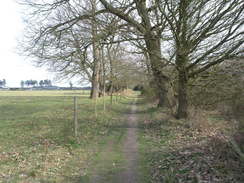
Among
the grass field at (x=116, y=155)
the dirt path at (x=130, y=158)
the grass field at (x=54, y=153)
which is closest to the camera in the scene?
the grass field at (x=116, y=155)

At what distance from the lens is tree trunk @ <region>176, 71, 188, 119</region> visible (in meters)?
11.7

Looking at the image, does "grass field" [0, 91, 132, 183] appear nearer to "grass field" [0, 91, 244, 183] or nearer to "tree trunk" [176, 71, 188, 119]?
"grass field" [0, 91, 244, 183]

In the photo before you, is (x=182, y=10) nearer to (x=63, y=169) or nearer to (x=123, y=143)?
(x=123, y=143)

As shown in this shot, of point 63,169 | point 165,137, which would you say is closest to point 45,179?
point 63,169

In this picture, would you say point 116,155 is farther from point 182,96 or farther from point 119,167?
point 182,96

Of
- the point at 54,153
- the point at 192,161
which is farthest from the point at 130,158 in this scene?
the point at 54,153

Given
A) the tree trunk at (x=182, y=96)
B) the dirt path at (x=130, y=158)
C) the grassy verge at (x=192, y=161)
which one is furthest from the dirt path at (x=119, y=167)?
the tree trunk at (x=182, y=96)

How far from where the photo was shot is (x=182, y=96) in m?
12.1

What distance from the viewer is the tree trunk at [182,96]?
1170 cm

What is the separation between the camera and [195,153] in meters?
6.18

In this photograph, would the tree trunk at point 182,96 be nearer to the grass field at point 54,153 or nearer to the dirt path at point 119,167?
the grass field at point 54,153

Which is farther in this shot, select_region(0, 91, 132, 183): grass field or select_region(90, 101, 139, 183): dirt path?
select_region(0, 91, 132, 183): grass field

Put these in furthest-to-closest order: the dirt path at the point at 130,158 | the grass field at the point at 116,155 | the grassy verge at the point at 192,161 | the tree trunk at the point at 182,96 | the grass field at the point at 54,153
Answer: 1. the tree trunk at the point at 182,96
2. the grass field at the point at 54,153
3. the dirt path at the point at 130,158
4. the grass field at the point at 116,155
5. the grassy verge at the point at 192,161

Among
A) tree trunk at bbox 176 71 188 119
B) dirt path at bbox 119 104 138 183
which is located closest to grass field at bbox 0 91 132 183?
dirt path at bbox 119 104 138 183
